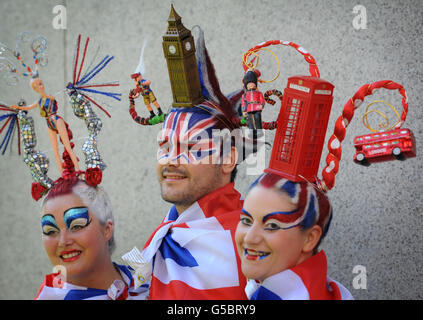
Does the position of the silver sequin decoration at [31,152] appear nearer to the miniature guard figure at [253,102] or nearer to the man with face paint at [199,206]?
the man with face paint at [199,206]

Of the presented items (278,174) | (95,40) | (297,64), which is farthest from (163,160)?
(95,40)

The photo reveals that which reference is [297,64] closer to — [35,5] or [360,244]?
[360,244]

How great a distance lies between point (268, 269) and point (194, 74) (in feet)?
2.45

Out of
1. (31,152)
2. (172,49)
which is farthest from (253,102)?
(31,152)

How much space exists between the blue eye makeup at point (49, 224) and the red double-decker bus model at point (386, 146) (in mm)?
1026

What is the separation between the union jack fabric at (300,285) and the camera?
1738 millimetres

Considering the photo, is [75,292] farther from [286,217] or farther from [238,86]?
[238,86]

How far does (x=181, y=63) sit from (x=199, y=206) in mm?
504

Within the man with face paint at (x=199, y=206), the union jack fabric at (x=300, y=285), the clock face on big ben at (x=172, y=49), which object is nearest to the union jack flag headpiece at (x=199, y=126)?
the man with face paint at (x=199, y=206)

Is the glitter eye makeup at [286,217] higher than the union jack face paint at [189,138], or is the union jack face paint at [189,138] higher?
the union jack face paint at [189,138]

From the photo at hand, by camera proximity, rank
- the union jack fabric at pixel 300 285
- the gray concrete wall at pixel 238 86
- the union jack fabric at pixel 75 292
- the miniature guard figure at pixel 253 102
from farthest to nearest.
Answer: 1. the gray concrete wall at pixel 238 86
2. the union jack fabric at pixel 75 292
3. the miniature guard figure at pixel 253 102
4. the union jack fabric at pixel 300 285

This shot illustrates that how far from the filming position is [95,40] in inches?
124

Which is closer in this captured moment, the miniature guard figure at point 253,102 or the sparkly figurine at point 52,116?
the miniature guard figure at point 253,102

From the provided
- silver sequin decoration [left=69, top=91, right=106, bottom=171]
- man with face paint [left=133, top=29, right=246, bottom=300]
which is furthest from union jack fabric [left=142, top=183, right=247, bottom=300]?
silver sequin decoration [left=69, top=91, right=106, bottom=171]
